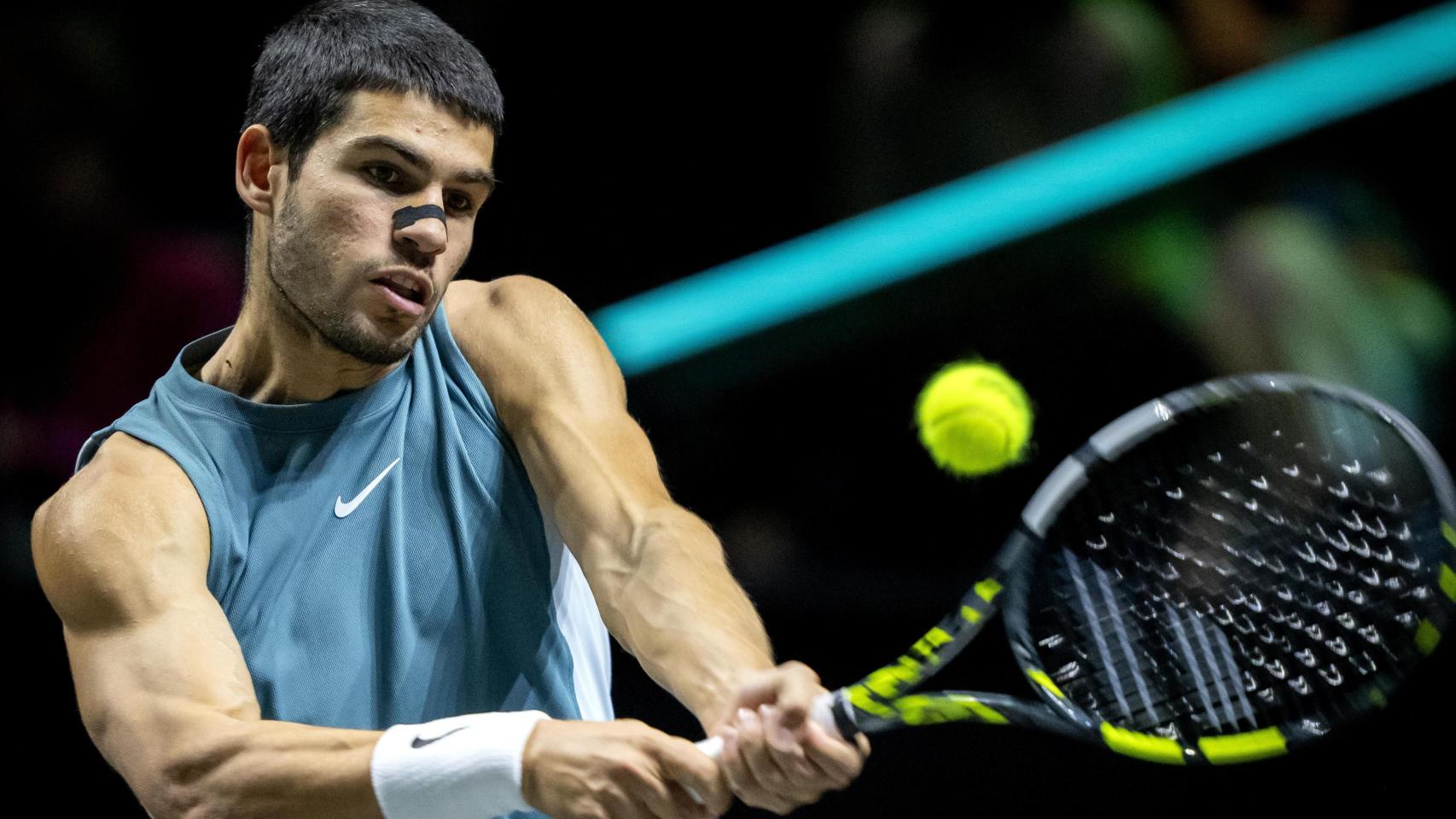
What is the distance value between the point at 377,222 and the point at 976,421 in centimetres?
192

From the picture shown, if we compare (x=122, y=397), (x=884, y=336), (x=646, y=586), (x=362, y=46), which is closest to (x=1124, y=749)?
(x=646, y=586)

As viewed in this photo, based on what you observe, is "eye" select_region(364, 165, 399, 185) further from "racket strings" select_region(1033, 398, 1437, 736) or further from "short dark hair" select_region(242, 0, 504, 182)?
"racket strings" select_region(1033, 398, 1437, 736)

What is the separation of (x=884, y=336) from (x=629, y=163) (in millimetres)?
787

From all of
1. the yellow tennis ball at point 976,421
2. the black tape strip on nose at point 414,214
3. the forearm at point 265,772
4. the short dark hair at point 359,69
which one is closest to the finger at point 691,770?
the forearm at point 265,772

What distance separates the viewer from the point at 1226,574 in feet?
6.29

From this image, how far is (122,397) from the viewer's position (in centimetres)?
374

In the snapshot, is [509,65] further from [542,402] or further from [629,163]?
[542,402]

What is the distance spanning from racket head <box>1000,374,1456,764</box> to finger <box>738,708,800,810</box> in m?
0.35

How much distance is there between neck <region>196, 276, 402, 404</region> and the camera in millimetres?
2150

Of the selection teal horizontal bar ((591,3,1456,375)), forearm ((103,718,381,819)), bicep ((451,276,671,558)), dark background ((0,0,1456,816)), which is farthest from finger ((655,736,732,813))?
teal horizontal bar ((591,3,1456,375))

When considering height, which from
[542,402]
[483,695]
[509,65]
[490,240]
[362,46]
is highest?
[509,65]

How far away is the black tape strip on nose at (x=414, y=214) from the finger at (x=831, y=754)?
829 mm

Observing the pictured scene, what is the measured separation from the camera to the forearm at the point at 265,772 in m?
1.72

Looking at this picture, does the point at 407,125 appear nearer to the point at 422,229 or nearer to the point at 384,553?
the point at 422,229
